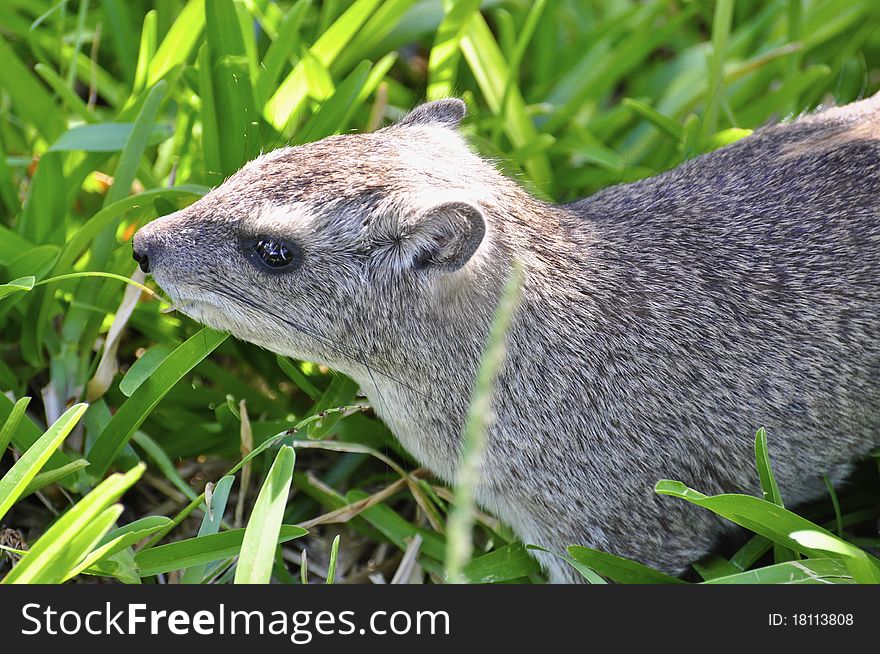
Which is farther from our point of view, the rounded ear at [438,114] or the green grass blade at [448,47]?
the green grass blade at [448,47]

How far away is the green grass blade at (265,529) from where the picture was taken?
3232 mm

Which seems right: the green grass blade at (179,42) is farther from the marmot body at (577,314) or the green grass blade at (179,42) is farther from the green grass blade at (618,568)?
the green grass blade at (618,568)

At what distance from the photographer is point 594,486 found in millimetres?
3932

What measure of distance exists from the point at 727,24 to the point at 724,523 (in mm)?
2551

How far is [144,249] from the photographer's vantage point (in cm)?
372

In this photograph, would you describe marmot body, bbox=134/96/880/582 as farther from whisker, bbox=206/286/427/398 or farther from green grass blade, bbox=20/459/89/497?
green grass blade, bbox=20/459/89/497

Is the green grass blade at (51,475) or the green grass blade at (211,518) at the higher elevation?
the green grass blade at (51,475)

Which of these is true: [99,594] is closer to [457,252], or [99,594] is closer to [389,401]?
[389,401]

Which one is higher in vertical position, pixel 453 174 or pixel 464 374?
pixel 453 174

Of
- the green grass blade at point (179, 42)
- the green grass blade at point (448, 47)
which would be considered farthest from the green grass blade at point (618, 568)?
the green grass blade at point (179, 42)

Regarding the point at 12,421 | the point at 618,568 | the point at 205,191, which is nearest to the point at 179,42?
the point at 205,191

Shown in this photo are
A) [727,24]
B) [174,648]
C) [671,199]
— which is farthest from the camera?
[727,24]

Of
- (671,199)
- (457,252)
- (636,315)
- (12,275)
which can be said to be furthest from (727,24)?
(12,275)

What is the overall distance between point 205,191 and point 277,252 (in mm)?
949
